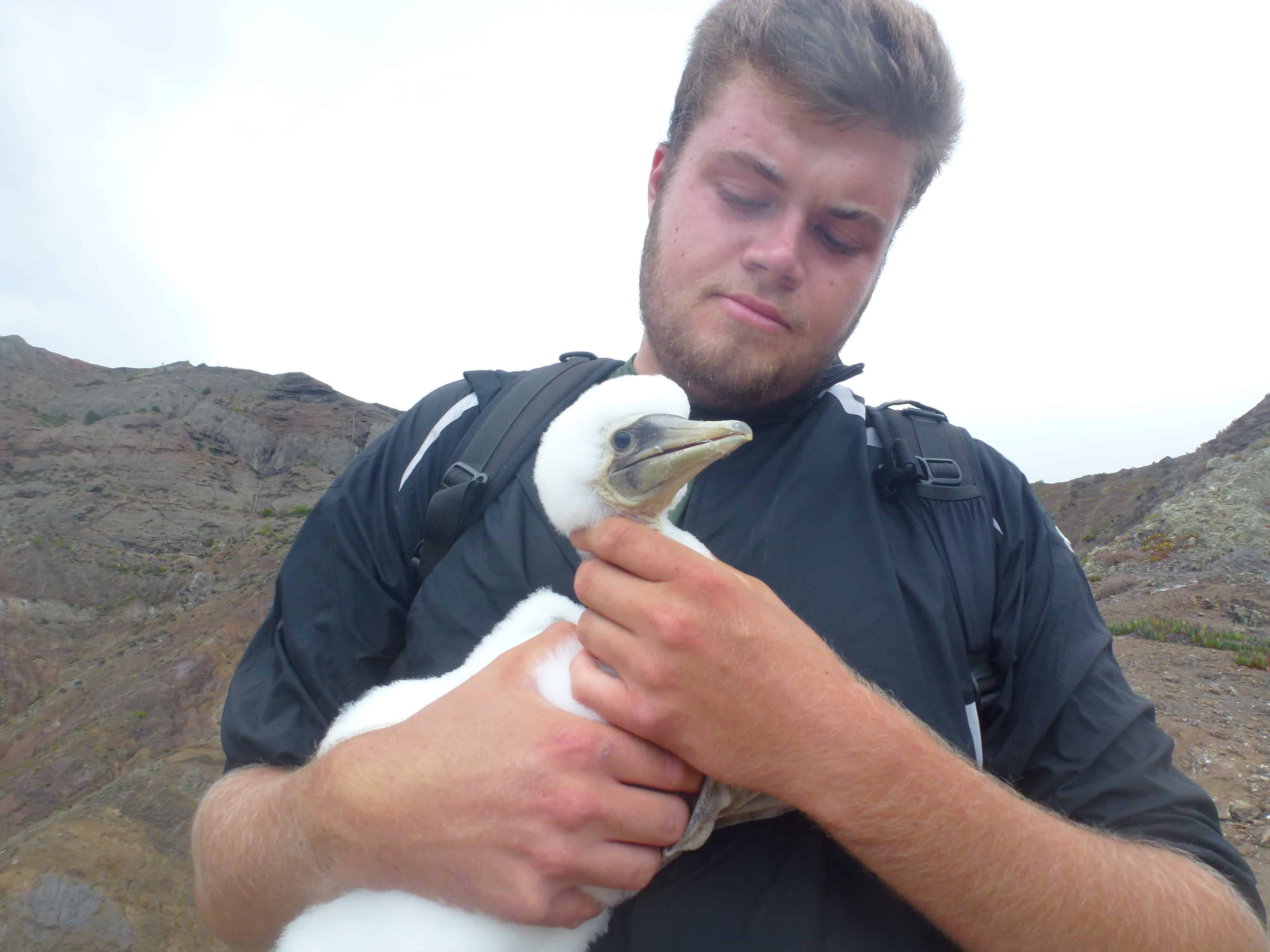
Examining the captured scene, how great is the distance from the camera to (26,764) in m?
17.1

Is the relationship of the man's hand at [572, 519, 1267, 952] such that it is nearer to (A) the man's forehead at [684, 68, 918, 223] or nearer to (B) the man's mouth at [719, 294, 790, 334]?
(B) the man's mouth at [719, 294, 790, 334]

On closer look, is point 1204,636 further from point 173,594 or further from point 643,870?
point 173,594

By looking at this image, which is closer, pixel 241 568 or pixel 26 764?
pixel 26 764

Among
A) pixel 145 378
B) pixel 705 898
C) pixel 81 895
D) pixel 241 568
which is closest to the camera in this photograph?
pixel 705 898

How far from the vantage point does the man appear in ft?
5.07

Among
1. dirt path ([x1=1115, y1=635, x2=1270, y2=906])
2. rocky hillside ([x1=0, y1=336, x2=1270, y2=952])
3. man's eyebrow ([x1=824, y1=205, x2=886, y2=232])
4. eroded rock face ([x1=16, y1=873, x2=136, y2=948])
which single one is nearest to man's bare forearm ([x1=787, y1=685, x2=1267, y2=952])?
A: man's eyebrow ([x1=824, y1=205, x2=886, y2=232])

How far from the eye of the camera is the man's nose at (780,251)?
2.19 m

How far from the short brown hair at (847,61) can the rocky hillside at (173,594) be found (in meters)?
7.44

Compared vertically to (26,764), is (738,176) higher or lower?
higher

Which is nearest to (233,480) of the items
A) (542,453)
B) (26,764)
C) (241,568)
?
(241,568)

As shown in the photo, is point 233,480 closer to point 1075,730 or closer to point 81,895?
point 81,895

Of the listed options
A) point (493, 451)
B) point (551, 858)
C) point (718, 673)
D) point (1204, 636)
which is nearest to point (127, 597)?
point (493, 451)

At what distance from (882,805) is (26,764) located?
23.0m

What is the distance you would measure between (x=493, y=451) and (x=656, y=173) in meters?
1.40
